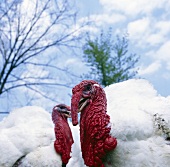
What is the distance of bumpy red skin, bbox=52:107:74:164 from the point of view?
15.1ft

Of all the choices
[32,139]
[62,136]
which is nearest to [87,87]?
[32,139]

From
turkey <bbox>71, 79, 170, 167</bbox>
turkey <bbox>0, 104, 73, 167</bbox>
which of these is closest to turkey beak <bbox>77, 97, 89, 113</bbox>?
turkey <bbox>71, 79, 170, 167</bbox>

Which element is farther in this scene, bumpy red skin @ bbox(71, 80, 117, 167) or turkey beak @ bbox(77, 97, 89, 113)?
turkey beak @ bbox(77, 97, 89, 113)

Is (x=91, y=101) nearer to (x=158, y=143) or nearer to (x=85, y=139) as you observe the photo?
(x=85, y=139)

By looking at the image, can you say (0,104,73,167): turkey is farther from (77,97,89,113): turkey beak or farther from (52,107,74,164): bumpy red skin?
(77,97,89,113): turkey beak

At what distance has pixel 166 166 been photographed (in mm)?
3049

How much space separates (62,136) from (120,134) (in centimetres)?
174

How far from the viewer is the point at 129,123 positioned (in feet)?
10.1

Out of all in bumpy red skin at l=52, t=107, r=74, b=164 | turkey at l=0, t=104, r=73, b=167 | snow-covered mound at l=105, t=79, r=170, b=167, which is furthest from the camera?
bumpy red skin at l=52, t=107, r=74, b=164

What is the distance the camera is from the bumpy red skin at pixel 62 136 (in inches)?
181

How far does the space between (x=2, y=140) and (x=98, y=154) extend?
1.54 meters

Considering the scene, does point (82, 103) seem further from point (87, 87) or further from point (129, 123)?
point (129, 123)

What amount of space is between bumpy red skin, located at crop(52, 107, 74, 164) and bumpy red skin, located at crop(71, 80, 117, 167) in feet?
3.92

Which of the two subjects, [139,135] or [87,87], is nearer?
[139,135]
